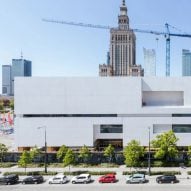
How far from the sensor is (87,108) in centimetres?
7269

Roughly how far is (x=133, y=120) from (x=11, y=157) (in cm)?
2591

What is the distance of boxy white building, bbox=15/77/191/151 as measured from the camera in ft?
236

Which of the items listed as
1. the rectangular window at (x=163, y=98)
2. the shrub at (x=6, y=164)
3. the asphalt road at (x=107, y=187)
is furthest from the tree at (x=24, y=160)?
the rectangular window at (x=163, y=98)

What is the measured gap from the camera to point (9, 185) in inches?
1880

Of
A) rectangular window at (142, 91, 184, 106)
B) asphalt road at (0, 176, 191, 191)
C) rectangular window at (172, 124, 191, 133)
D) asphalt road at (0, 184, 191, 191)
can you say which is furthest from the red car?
rectangular window at (142, 91, 184, 106)

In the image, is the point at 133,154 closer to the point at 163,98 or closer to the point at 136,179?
the point at 136,179

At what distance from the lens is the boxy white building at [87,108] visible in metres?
72.0

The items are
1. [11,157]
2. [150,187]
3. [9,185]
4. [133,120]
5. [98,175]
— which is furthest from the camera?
[133,120]

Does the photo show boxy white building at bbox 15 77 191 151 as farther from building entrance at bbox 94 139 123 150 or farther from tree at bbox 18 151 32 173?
tree at bbox 18 151 32 173

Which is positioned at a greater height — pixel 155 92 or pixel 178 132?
pixel 155 92

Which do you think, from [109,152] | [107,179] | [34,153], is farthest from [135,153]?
[34,153]

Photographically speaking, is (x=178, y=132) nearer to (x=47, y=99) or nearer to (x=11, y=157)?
(x=47, y=99)

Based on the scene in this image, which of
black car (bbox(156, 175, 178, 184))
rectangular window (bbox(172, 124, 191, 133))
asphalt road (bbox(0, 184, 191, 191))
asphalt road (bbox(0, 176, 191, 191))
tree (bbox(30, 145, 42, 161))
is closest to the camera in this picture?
asphalt road (bbox(0, 184, 191, 191))

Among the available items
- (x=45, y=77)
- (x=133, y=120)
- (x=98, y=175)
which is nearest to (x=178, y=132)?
(x=133, y=120)
